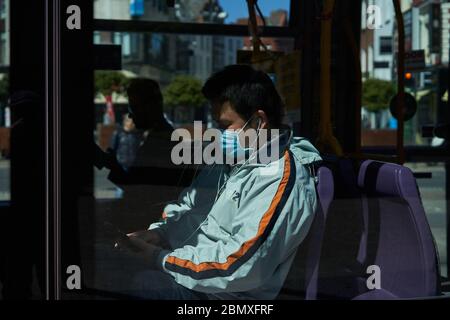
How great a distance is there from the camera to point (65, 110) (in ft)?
7.44

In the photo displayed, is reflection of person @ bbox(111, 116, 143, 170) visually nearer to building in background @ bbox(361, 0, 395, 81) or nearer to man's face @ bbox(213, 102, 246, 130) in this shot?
man's face @ bbox(213, 102, 246, 130)

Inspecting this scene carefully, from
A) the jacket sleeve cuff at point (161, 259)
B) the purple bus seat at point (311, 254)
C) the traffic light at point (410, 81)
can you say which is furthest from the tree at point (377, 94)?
the jacket sleeve cuff at point (161, 259)

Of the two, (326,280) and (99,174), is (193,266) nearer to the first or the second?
(326,280)

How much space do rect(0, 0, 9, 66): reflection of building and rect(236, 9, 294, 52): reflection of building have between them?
3.29ft

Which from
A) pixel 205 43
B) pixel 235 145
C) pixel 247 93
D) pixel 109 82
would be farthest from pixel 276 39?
pixel 235 145

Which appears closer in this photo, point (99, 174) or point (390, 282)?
point (390, 282)

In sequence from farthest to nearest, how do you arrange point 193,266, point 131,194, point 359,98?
point 359,98 → point 131,194 → point 193,266

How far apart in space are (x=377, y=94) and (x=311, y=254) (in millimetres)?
1306

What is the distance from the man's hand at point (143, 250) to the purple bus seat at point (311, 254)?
16.7 inches

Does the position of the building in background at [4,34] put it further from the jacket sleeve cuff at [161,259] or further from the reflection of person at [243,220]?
the jacket sleeve cuff at [161,259]

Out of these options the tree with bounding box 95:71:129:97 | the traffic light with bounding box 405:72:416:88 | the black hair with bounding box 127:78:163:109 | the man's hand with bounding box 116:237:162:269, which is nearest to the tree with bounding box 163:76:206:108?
the black hair with bounding box 127:78:163:109
